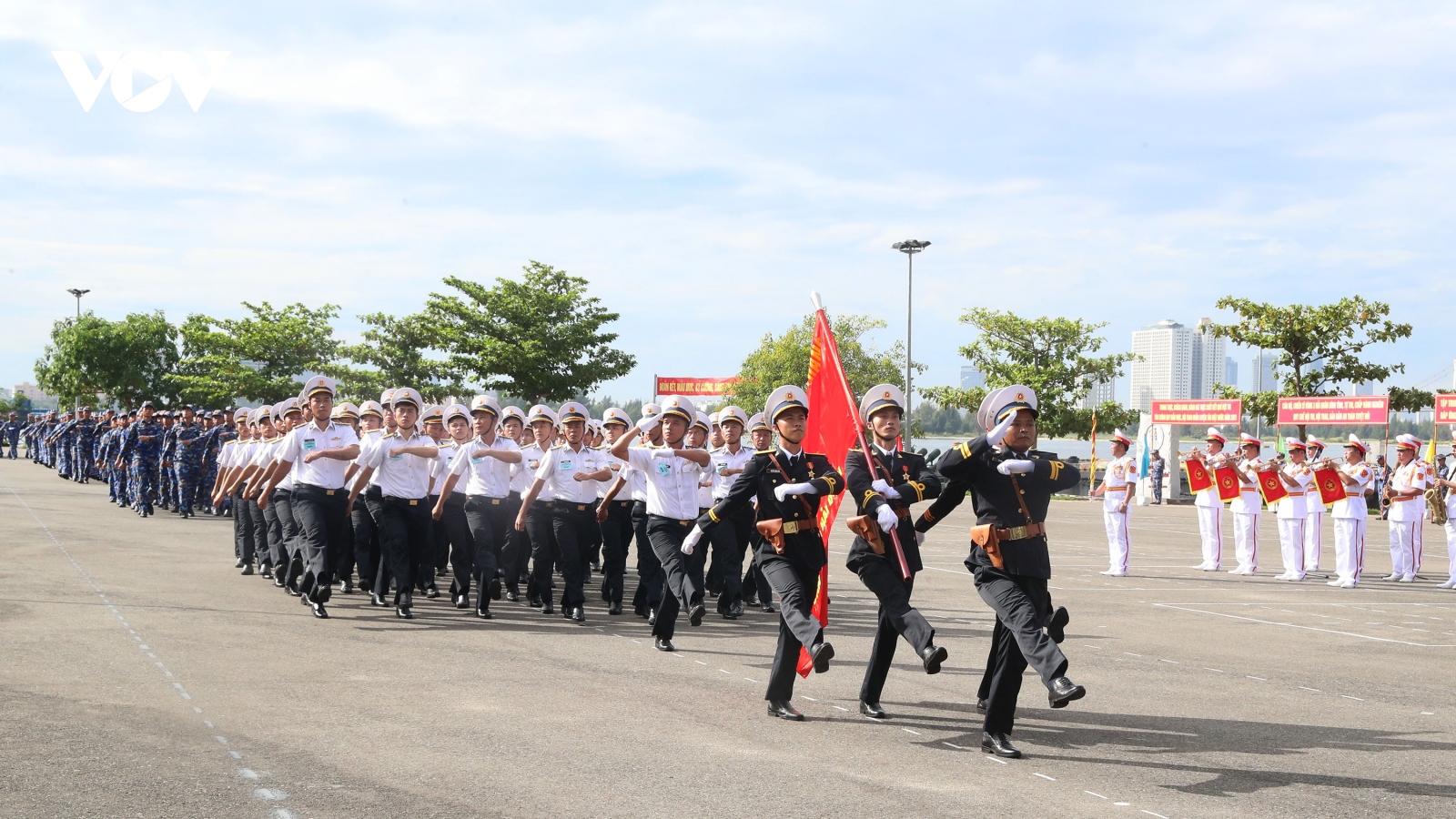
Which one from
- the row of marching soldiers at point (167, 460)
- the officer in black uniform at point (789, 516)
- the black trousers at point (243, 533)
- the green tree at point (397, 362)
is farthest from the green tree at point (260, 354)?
the officer in black uniform at point (789, 516)

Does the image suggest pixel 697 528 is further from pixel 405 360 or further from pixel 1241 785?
pixel 405 360

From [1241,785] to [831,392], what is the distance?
3565 mm

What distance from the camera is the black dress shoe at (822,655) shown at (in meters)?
6.96

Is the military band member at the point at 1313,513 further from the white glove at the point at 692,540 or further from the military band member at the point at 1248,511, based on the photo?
the white glove at the point at 692,540

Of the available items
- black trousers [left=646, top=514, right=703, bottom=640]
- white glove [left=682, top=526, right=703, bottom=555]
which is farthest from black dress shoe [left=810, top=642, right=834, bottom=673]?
black trousers [left=646, top=514, right=703, bottom=640]

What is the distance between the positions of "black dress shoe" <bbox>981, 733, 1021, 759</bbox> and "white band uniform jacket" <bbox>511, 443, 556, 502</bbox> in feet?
19.4

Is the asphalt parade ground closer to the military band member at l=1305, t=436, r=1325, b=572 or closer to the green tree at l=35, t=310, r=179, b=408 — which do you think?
the military band member at l=1305, t=436, r=1325, b=572

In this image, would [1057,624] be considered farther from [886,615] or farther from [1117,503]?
[1117,503]

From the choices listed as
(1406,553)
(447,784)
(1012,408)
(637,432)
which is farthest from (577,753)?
(1406,553)

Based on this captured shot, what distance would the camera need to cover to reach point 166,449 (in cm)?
2533

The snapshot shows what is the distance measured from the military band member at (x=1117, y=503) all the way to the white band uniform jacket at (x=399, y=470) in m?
9.78

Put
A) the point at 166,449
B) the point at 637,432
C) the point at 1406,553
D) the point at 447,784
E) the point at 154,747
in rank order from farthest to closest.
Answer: the point at 166,449 < the point at 1406,553 < the point at 637,432 < the point at 154,747 < the point at 447,784

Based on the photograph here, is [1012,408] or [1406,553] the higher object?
[1012,408]

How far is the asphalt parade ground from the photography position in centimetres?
571
